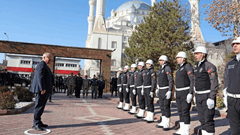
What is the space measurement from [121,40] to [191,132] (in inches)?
2479

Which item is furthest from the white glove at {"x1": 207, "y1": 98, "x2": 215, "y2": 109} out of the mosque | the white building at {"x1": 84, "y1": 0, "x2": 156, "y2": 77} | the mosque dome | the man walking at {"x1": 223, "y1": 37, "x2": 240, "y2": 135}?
the mosque dome

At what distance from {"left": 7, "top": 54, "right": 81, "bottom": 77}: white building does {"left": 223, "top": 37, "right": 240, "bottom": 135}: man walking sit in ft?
181

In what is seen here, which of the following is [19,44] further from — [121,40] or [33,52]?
[121,40]

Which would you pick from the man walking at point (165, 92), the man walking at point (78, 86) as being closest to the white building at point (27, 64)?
the man walking at point (78, 86)

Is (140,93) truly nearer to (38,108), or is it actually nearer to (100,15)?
(38,108)

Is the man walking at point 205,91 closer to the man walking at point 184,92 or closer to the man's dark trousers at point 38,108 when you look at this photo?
the man walking at point 184,92

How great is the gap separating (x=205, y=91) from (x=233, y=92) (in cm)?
136

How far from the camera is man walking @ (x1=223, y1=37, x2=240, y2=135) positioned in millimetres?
3760

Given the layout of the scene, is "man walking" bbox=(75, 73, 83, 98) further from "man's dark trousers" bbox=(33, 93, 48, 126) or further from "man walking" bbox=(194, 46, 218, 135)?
"man walking" bbox=(194, 46, 218, 135)

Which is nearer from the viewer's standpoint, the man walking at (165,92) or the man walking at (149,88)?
the man walking at (165,92)

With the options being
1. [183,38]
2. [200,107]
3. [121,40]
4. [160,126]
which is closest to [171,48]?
[183,38]

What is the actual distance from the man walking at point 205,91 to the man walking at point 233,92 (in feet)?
2.62

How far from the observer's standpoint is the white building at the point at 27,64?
58.5m

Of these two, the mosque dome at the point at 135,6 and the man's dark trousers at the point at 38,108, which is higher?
the mosque dome at the point at 135,6
